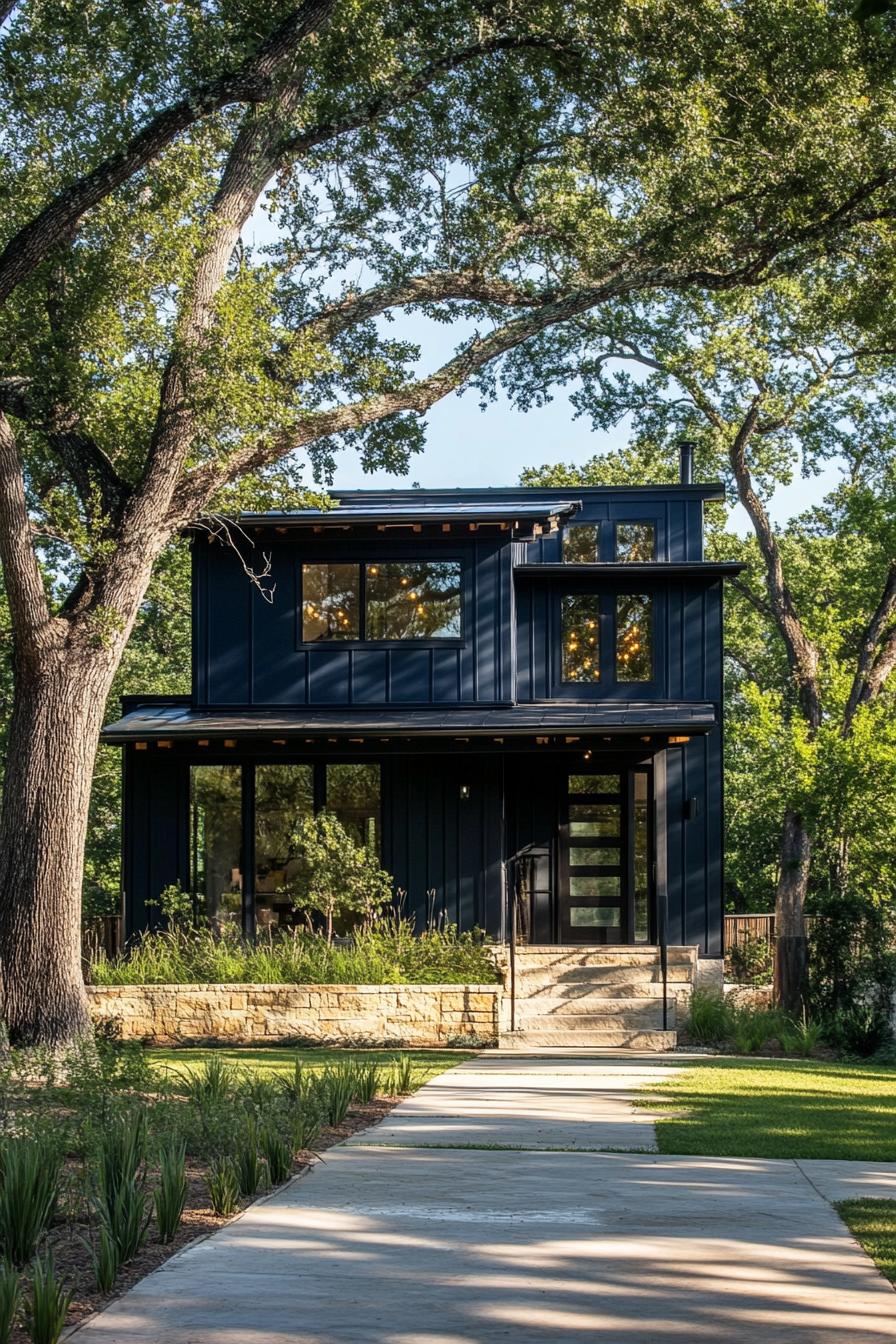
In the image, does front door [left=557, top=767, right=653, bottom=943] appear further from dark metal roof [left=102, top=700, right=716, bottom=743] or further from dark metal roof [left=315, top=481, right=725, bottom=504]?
dark metal roof [left=315, top=481, right=725, bottom=504]

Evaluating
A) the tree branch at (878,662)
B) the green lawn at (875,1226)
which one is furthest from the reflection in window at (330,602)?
the green lawn at (875,1226)

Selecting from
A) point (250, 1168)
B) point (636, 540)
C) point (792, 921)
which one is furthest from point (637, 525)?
point (250, 1168)

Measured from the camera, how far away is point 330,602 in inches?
812

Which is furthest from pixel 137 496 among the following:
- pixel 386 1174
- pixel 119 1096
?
pixel 386 1174

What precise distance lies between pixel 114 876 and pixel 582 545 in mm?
16425

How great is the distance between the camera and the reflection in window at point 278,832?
19859 mm

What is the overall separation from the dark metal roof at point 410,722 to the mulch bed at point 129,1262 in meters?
11.2

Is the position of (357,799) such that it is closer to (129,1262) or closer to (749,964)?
(749,964)

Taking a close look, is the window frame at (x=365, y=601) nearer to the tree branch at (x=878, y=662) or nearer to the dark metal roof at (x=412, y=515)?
the dark metal roof at (x=412, y=515)

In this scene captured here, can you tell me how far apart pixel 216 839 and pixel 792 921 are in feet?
26.5

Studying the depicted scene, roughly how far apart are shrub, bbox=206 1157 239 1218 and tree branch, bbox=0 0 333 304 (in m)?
8.75

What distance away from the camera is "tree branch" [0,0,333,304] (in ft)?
43.1

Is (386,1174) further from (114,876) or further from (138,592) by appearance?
(114,876)

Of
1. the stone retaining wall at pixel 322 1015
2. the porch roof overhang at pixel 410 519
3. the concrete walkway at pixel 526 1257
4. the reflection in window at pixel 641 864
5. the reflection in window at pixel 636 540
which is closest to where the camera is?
the concrete walkway at pixel 526 1257
